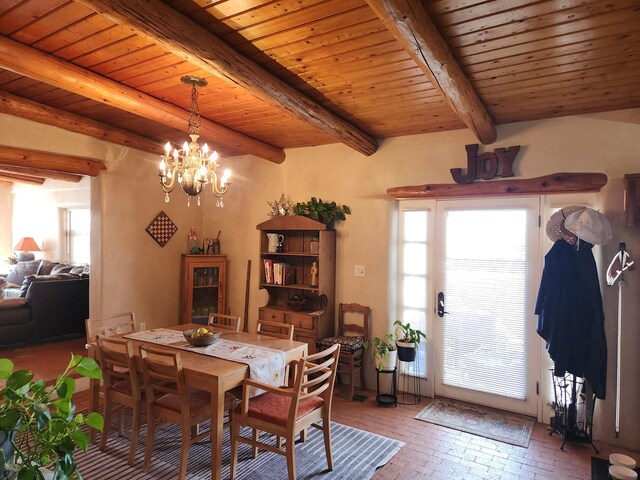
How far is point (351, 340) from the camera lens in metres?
4.21

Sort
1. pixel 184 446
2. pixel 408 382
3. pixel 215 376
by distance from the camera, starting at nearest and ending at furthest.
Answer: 1. pixel 215 376
2. pixel 184 446
3. pixel 408 382

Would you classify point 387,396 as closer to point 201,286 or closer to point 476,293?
point 476,293

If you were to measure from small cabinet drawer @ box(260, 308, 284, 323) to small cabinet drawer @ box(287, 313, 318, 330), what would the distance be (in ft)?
0.35

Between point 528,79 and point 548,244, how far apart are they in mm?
1468

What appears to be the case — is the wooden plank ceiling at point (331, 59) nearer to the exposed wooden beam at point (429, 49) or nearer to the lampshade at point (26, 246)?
the exposed wooden beam at point (429, 49)

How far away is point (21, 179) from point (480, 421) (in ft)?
28.4

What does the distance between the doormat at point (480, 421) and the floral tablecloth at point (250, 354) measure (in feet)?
5.11

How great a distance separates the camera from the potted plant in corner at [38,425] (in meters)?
0.85

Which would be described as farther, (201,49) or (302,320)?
(302,320)

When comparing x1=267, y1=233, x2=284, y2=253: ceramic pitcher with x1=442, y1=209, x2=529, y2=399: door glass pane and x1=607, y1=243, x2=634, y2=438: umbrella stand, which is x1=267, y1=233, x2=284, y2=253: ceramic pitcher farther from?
x1=607, y1=243, x2=634, y2=438: umbrella stand

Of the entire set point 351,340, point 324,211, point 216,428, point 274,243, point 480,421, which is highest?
point 324,211

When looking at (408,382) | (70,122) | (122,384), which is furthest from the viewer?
(408,382)

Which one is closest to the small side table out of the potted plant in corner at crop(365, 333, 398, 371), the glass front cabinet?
the potted plant in corner at crop(365, 333, 398, 371)

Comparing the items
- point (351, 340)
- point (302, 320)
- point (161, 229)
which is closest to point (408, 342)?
point (351, 340)
